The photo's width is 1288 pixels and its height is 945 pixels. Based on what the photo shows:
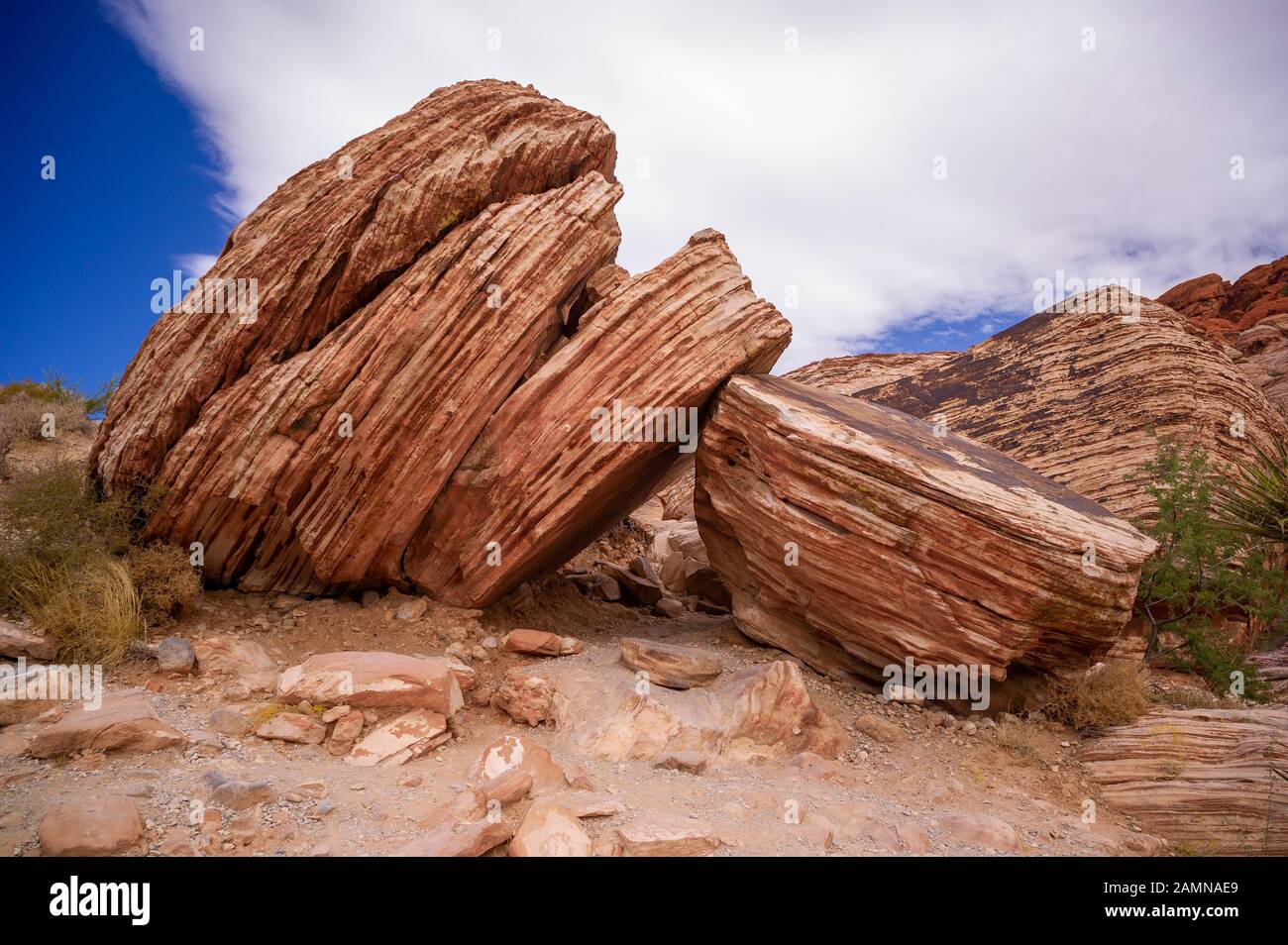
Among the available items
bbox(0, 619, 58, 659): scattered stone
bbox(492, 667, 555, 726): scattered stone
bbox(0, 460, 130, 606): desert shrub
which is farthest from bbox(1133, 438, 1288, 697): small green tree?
bbox(0, 460, 130, 606): desert shrub

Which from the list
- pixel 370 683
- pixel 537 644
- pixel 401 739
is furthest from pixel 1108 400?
pixel 370 683

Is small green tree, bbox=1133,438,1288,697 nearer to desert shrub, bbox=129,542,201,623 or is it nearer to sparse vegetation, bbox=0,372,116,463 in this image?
desert shrub, bbox=129,542,201,623

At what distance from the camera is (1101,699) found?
8953mm

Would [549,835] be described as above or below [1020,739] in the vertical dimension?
above

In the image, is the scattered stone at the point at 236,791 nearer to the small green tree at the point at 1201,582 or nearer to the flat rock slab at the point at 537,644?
the flat rock slab at the point at 537,644

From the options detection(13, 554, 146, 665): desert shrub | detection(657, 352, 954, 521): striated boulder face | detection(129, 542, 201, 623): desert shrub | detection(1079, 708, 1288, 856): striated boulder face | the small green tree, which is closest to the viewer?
detection(1079, 708, 1288, 856): striated boulder face

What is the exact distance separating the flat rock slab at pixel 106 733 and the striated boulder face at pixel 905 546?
7829 mm

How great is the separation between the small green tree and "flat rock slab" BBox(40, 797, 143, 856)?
586 inches

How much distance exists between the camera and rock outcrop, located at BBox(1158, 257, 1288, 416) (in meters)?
26.6

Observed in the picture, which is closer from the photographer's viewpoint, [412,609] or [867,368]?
[412,609]

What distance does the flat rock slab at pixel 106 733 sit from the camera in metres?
6.16

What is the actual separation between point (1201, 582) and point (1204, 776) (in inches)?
211

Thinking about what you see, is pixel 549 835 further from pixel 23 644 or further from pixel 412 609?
pixel 23 644

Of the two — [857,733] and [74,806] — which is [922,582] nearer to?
[857,733]
